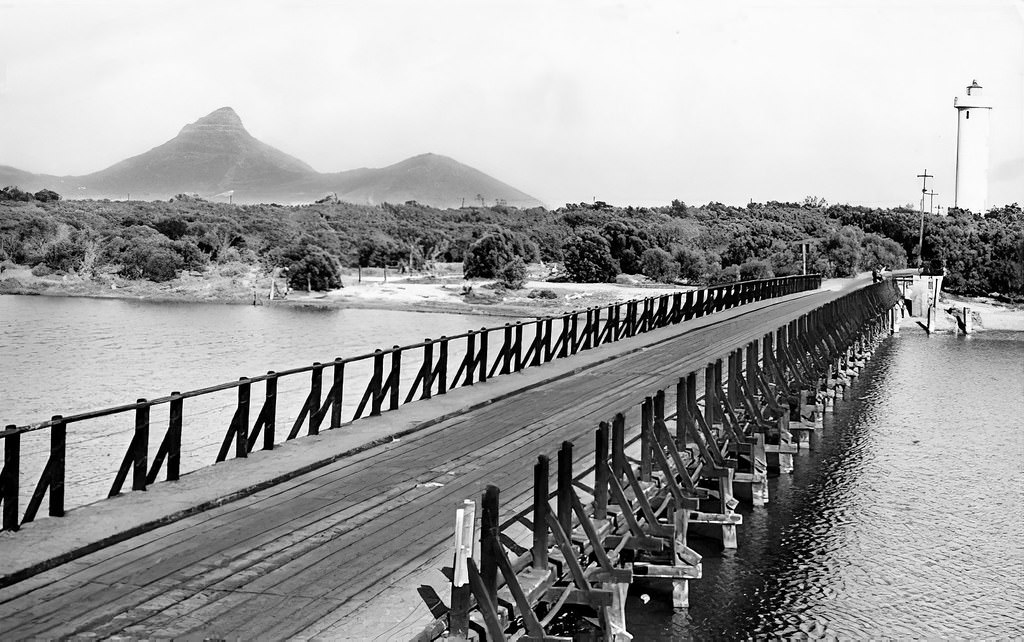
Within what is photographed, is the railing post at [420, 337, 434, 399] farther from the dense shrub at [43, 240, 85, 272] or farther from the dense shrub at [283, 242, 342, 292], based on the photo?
the dense shrub at [43, 240, 85, 272]

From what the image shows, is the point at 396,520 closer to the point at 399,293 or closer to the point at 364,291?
the point at 399,293

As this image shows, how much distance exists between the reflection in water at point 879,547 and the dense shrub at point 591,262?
166 feet

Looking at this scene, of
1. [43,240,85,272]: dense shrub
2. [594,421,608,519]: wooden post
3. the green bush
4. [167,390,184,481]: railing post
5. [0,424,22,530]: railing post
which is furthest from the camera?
[43,240,85,272]: dense shrub

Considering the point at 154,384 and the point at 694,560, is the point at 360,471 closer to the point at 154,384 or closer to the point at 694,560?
the point at 694,560

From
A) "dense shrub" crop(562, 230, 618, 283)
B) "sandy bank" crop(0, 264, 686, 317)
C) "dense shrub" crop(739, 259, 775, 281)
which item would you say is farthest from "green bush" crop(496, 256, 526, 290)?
"dense shrub" crop(739, 259, 775, 281)

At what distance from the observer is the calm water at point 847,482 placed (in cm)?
1205

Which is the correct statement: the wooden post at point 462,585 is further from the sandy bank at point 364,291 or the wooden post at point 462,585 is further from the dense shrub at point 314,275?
the dense shrub at point 314,275

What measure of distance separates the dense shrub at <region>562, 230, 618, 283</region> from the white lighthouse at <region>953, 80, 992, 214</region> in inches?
2631

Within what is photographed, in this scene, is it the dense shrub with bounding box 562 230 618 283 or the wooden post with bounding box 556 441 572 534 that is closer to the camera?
the wooden post with bounding box 556 441 572 534

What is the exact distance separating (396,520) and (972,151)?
12998cm

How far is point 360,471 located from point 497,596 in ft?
14.1

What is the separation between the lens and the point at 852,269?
3602 inches

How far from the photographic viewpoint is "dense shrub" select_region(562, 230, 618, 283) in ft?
256

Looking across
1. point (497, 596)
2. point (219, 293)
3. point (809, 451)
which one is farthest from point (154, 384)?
point (219, 293)
